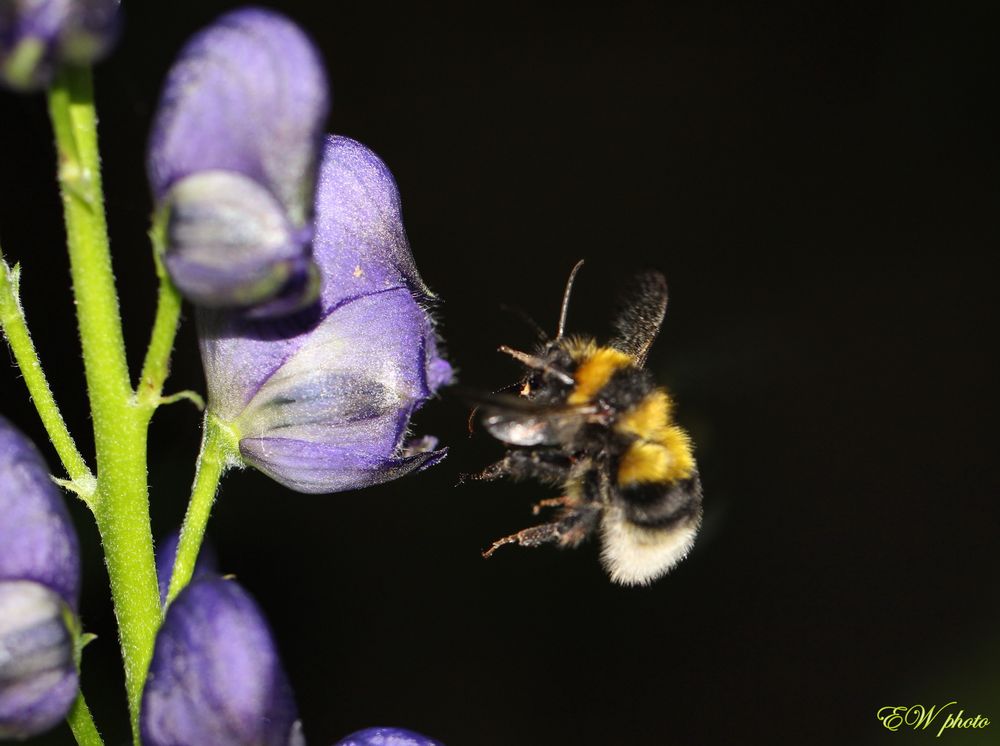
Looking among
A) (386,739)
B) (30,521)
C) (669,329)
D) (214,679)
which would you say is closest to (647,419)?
(386,739)

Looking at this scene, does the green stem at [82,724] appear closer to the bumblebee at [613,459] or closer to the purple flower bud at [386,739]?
the purple flower bud at [386,739]

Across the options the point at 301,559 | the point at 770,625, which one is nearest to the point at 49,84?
the point at 301,559

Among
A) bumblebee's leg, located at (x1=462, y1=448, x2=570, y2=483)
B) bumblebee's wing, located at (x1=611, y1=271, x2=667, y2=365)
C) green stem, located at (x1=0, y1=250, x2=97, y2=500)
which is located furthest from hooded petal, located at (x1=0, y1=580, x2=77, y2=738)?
bumblebee's wing, located at (x1=611, y1=271, x2=667, y2=365)

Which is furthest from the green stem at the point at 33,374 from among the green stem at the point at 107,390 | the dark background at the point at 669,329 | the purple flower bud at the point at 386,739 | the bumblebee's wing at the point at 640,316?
the dark background at the point at 669,329

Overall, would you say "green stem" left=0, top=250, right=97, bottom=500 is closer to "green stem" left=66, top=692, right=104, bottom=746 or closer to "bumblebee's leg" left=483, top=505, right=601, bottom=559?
"green stem" left=66, top=692, right=104, bottom=746

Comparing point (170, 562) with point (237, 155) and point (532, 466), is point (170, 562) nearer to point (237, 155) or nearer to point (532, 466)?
point (532, 466)
